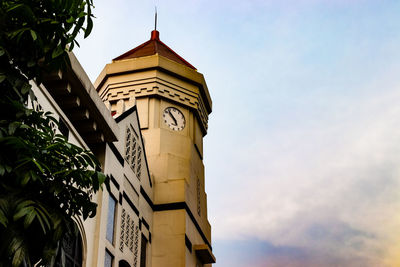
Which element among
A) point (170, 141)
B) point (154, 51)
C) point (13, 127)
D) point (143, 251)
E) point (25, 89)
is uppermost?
point (154, 51)

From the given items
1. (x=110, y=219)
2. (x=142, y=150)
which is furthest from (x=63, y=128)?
(x=142, y=150)

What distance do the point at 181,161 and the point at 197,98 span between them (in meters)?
3.87

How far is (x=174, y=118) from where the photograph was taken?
27.7m

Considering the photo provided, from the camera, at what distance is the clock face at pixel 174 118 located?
90.0 ft

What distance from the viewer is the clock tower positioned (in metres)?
24.0

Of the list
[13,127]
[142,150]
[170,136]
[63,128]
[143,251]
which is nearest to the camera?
[13,127]

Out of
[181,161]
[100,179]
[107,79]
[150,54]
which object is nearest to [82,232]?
[100,179]

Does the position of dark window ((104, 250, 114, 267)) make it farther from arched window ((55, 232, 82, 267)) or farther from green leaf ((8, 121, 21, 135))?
green leaf ((8, 121, 21, 135))

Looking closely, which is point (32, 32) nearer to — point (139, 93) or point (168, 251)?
point (168, 251)

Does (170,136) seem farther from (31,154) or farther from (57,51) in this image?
(31,154)

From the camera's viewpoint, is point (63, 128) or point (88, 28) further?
point (63, 128)

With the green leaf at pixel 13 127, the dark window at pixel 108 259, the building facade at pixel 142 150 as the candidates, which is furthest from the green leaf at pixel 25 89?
the dark window at pixel 108 259

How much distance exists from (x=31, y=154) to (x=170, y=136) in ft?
62.6

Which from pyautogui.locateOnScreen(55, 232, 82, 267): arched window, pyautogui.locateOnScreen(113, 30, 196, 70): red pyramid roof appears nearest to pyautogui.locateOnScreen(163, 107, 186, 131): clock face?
pyautogui.locateOnScreen(113, 30, 196, 70): red pyramid roof
